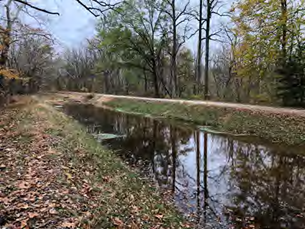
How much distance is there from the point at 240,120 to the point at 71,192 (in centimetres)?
1126

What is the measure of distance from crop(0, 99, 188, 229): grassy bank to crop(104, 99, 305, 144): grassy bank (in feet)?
25.8

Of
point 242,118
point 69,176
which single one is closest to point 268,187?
point 69,176

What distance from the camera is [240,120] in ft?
42.4

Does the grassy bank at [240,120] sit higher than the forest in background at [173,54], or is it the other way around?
the forest in background at [173,54]

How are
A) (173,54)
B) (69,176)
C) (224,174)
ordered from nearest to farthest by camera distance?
(69,176), (224,174), (173,54)

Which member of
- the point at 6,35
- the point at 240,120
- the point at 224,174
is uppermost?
the point at 6,35

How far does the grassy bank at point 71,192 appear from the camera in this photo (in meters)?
3.20

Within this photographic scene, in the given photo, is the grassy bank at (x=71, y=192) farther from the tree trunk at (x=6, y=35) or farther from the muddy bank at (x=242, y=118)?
the tree trunk at (x=6, y=35)

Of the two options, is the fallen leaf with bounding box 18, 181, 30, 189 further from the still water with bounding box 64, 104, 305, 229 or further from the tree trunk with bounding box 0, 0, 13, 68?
the tree trunk with bounding box 0, 0, 13, 68

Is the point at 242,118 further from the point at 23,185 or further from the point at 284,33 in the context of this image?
the point at 23,185

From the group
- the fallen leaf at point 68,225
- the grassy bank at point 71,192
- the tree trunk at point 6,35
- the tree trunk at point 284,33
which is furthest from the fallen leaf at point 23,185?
the tree trunk at point 284,33

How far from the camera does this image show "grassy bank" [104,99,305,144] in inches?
404

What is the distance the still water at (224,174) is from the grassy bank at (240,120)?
1.26 meters

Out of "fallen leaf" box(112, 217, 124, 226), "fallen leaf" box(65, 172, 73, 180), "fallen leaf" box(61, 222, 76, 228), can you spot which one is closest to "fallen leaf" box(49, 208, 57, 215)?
"fallen leaf" box(61, 222, 76, 228)
